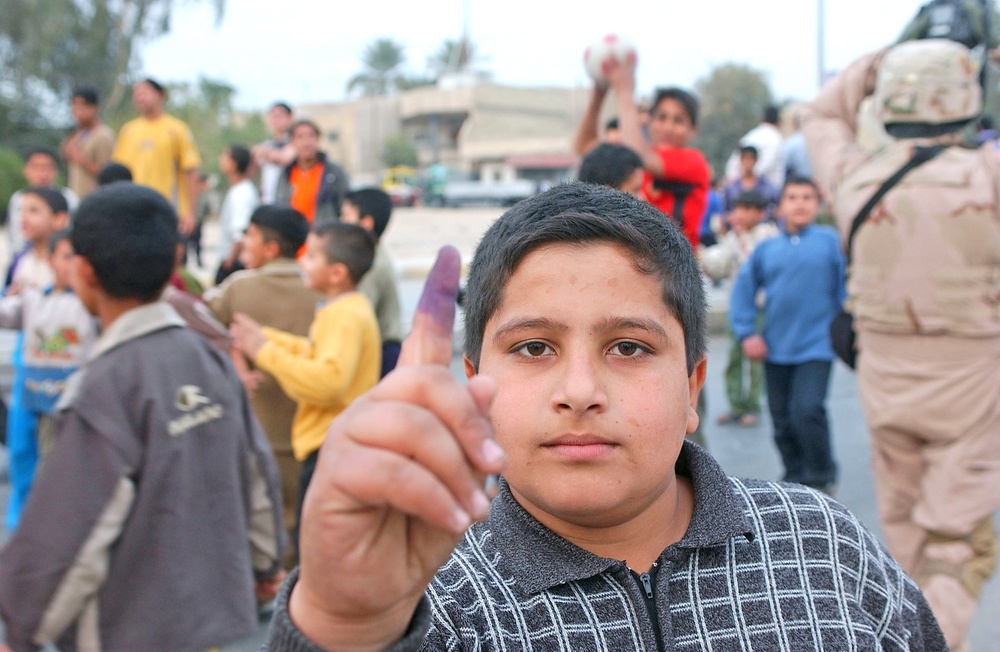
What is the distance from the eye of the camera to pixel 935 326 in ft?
10.9

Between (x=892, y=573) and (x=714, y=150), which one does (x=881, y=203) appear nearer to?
(x=892, y=573)

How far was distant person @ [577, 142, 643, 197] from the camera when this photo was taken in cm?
376

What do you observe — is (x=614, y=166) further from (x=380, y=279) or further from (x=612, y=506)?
(x=612, y=506)

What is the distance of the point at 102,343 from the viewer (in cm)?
270

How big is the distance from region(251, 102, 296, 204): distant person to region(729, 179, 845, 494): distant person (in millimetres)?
3777

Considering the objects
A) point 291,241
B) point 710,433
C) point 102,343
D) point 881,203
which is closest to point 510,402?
point 102,343

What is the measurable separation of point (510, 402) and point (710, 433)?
5.51 meters

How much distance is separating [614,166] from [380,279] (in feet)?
5.17

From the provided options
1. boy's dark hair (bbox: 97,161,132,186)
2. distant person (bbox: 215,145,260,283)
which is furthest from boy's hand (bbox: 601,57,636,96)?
distant person (bbox: 215,145,260,283)

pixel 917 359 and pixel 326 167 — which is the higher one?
pixel 326 167

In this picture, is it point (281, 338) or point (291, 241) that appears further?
point (291, 241)

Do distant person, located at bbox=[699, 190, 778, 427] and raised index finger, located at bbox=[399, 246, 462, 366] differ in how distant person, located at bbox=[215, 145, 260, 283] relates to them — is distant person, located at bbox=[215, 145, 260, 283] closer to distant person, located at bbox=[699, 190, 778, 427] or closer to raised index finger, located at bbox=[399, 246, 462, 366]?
distant person, located at bbox=[699, 190, 778, 427]

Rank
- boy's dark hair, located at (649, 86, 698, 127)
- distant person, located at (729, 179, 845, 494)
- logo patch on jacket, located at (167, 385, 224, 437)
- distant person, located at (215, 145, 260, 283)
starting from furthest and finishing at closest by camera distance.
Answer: distant person, located at (215, 145, 260, 283) < distant person, located at (729, 179, 845, 494) < boy's dark hair, located at (649, 86, 698, 127) < logo patch on jacket, located at (167, 385, 224, 437)

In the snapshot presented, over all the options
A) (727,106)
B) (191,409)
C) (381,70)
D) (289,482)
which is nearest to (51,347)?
(289,482)
